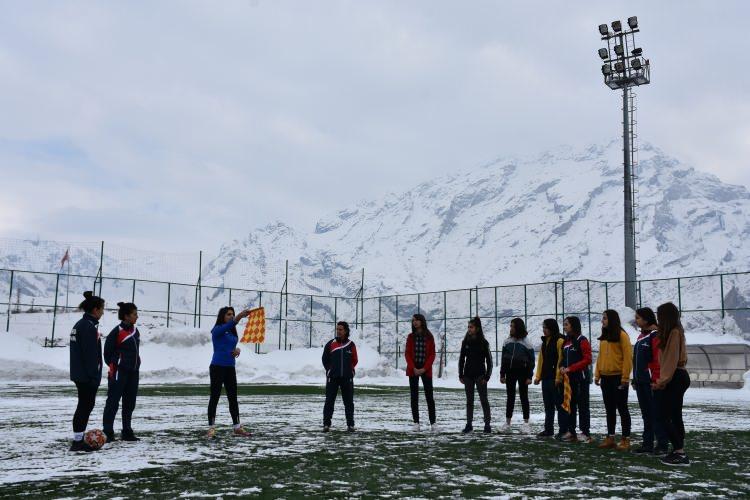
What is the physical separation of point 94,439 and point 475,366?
540cm

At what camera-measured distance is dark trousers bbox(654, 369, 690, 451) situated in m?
7.74

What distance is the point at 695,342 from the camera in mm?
37844

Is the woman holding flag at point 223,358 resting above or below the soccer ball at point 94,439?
above

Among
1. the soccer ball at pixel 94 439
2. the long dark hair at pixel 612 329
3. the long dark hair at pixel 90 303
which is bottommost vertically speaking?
the soccer ball at pixel 94 439

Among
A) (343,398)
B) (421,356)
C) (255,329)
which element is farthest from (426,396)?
(255,329)

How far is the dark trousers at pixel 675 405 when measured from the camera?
25.4ft

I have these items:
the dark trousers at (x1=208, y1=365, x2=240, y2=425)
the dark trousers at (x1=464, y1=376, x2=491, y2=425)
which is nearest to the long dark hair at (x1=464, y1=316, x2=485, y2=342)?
the dark trousers at (x1=464, y1=376, x2=491, y2=425)

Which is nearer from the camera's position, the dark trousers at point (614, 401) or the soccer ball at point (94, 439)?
the soccer ball at point (94, 439)

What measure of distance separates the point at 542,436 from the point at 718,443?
2248 millimetres

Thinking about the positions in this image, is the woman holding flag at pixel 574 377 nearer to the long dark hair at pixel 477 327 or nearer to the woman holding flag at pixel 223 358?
the long dark hair at pixel 477 327

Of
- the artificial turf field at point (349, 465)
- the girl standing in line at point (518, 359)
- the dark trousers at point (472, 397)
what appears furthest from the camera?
the girl standing in line at point (518, 359)

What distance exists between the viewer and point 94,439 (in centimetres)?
838

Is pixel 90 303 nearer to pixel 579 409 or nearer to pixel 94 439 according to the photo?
pixel 94 439

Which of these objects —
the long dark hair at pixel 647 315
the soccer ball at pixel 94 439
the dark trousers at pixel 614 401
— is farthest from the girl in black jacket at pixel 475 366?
the soccer ball at pixel 94 439
